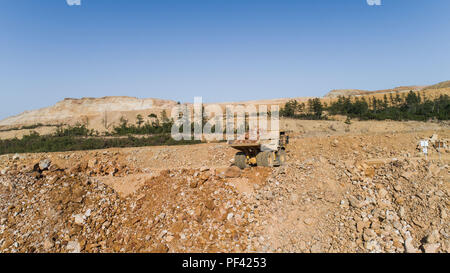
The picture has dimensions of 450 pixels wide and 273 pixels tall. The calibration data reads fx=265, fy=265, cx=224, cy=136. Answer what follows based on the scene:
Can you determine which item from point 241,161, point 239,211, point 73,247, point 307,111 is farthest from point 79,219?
point 307,111

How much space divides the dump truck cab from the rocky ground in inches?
46.8

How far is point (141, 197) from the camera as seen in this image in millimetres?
8094

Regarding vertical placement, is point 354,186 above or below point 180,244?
above

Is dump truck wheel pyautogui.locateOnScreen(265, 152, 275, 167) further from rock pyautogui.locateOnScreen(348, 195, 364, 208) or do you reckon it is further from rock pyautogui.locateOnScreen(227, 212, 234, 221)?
rock pyautogui.locateOnScreen(348, 195, 364, 208)

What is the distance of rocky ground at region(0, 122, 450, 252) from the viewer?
19.6ft

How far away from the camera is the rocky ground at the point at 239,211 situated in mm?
5988

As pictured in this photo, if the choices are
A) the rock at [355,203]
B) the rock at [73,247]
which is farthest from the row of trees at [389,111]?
the rock at [73,247]

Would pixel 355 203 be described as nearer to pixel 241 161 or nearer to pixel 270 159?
pixel 270 159

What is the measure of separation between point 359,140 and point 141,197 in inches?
557

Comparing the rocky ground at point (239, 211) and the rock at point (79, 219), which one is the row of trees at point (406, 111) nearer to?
the rocky ground at point (239, 211)

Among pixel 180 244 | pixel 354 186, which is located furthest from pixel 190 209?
pixel 354 186

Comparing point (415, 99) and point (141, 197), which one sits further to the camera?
point (415, 99)
